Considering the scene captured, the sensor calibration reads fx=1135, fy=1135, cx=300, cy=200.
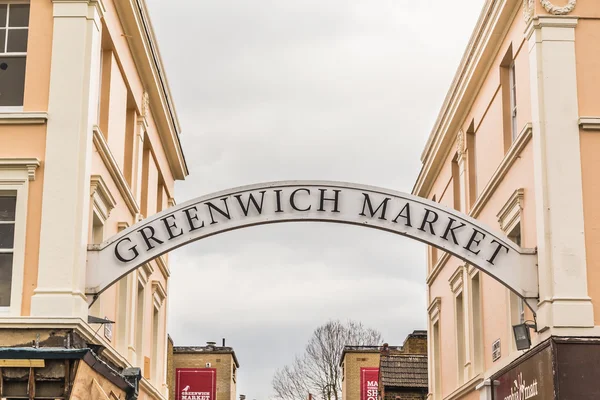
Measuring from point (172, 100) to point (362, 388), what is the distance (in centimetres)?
3491

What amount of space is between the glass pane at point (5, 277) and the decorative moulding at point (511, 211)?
873 cm

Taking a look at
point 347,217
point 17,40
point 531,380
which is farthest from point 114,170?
point 531,380

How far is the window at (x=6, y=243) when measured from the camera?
17.0m

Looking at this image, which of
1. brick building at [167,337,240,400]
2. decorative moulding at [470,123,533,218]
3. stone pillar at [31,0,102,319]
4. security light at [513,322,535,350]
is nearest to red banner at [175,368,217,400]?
brick building at [167,337,240,400]

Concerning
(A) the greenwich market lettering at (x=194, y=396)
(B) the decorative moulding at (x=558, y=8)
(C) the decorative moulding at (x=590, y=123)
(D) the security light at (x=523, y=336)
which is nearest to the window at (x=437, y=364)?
(D) the security light at (x=523, y=336)

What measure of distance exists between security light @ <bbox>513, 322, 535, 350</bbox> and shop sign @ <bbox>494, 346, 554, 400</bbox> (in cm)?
23

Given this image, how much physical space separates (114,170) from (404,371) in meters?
22.2

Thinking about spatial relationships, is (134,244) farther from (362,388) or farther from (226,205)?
(362,388)

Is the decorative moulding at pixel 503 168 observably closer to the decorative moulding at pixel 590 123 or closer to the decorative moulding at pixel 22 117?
the decorative moulding at pixel 590 123

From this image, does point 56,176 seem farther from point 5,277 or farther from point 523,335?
point 523,335

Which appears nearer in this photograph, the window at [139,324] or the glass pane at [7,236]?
the glass pane at [7,236]

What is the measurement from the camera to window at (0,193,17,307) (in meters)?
17.0

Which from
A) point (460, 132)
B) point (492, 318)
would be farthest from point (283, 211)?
point (460, 132)

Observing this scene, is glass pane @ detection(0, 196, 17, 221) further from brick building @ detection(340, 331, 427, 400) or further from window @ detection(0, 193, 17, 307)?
brick building @ detection(340, 331, 427, 400)
